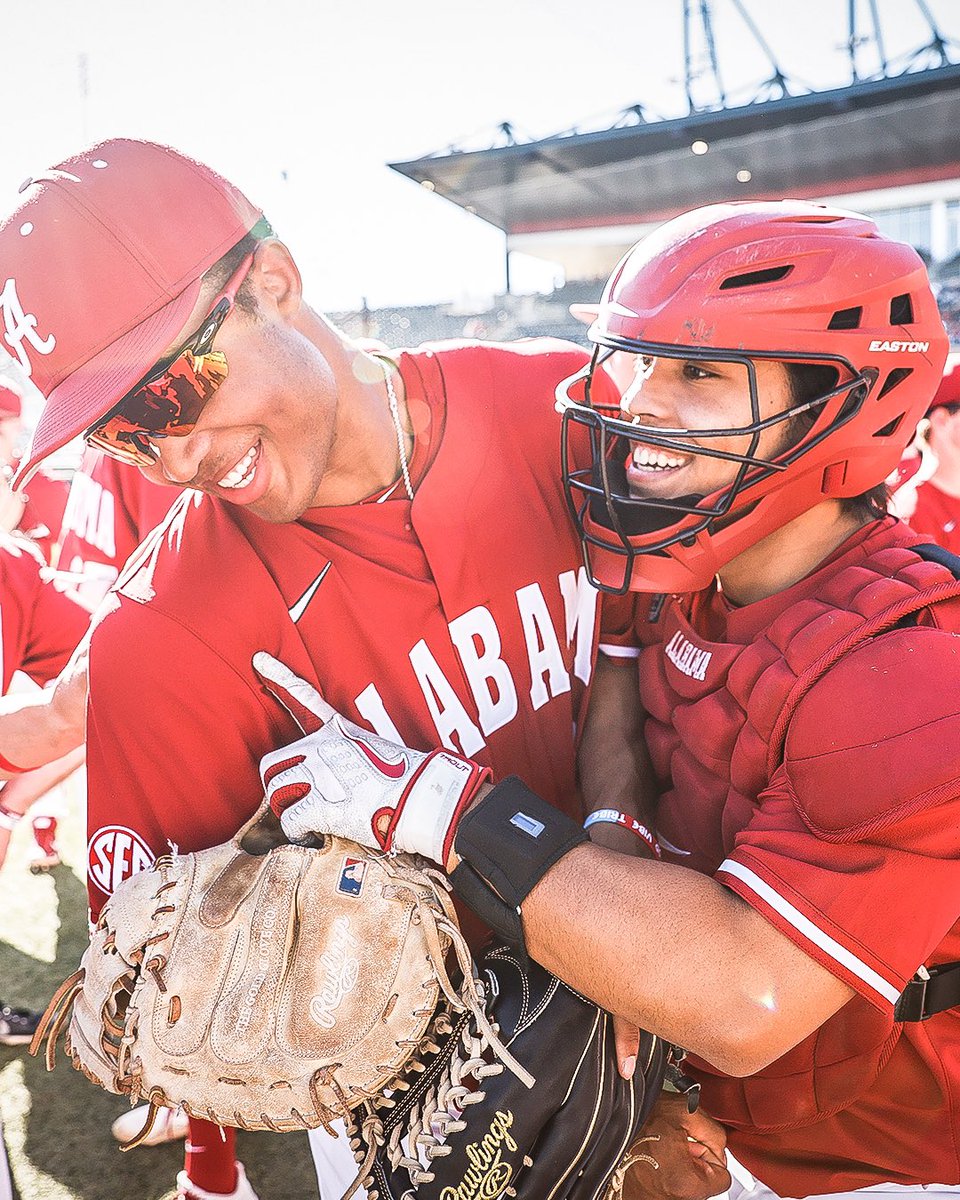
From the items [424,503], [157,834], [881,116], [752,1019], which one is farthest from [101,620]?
[881,116]

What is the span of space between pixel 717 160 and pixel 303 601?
21.5 meters

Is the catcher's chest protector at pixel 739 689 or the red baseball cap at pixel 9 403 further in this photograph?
the red baseball cap at pixel 9 403

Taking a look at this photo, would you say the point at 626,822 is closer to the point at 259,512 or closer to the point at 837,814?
the point at 837,814

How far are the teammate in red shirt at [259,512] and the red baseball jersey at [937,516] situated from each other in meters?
2.91

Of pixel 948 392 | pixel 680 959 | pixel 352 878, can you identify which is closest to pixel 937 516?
pixel 948 392

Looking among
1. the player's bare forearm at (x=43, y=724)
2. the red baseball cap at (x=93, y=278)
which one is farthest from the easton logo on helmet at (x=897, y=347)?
the player's bare forearm at (x=43, y=724)

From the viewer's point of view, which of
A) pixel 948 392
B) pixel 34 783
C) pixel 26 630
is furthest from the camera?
pixel 948 392

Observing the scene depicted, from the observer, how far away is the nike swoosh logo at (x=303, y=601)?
1862 mm

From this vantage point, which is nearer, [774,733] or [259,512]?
[774,733]

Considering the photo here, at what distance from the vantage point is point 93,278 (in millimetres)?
1550

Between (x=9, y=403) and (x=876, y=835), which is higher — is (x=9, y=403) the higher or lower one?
the higher one

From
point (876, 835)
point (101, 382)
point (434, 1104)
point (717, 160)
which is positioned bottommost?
point (434, 1104)

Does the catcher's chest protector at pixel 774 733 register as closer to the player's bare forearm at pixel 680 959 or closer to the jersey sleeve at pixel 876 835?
the jersey sleeve at pixel 876 835

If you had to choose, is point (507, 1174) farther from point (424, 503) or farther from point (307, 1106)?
point (424, 503)
